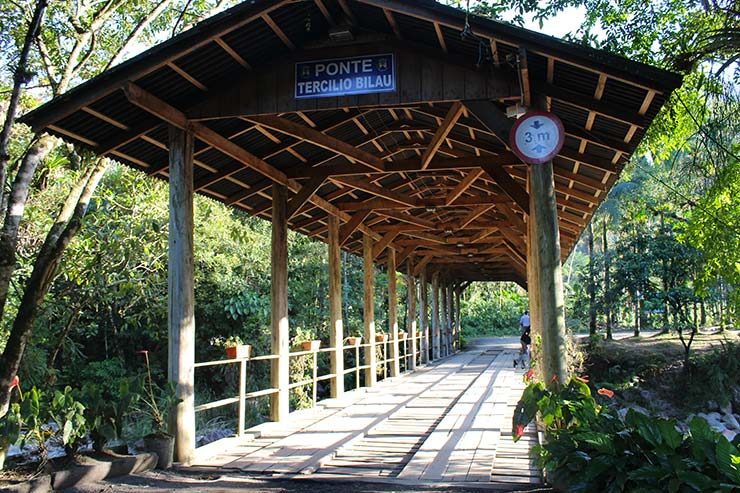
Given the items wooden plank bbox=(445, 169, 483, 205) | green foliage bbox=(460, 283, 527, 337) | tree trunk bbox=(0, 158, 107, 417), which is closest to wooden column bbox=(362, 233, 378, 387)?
wooden plank bbox=(445, 169, 483, 205)

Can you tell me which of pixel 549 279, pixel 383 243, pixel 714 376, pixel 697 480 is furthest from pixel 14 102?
pixel 714 376

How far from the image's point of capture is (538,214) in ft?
16.5

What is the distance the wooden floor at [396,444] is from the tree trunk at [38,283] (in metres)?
2.27

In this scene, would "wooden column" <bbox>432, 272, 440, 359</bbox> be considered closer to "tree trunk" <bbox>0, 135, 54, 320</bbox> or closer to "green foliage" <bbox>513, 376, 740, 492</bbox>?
"tree trunk" <bbox>0, 135, 54, 320</bbox>

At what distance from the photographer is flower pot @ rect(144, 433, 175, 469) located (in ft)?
16.9

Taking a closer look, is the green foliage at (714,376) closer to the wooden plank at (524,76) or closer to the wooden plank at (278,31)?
the wooden plank at (524,76)

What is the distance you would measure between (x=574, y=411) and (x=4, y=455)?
3568 mm

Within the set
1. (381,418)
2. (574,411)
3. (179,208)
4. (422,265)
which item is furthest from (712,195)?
(422,265)

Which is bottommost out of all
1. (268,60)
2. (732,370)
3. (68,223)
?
(732,370)

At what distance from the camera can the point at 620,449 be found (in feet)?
11.1

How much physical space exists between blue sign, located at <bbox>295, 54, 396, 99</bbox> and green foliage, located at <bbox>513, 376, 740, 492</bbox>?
2.93m

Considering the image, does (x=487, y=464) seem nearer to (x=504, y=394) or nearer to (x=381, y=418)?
(x=381, y=418)

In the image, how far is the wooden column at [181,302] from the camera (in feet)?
17.9

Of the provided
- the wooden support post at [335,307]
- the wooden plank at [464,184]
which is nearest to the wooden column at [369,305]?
the wooden support post at [335,307]
